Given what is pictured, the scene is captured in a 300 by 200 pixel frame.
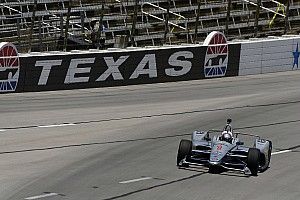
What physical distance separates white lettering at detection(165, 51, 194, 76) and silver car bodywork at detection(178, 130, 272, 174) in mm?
14425

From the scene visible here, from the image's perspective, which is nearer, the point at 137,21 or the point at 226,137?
the point at 226,137

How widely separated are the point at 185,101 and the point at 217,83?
16.2 ft


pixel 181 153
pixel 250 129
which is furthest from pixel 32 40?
pixel 181 153

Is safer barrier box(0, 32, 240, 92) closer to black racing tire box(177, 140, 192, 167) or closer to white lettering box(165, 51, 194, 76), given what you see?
white lettering box(165, 51, 194, 76)

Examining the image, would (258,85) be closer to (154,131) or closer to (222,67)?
(222,67)

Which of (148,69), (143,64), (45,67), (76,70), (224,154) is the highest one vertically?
(224,154)

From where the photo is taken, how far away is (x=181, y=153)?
1541 centimetres

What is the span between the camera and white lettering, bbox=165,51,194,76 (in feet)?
98.9

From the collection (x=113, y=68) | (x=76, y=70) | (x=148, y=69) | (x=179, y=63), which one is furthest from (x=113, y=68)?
(x=179, y=63)

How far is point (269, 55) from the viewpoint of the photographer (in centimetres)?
3362

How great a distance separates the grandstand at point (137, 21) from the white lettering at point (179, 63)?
1.51 metres

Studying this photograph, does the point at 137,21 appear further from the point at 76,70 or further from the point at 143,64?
the point at 76,70

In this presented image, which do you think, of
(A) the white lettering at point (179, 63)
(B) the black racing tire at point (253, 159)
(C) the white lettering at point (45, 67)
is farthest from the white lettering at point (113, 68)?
(B) the black racing tire at point (253, 159)

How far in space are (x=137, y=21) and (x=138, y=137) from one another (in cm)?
1933
